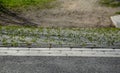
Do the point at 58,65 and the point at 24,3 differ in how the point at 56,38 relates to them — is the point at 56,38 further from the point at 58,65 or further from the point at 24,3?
the point at 24,3

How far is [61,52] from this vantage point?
22.2ft

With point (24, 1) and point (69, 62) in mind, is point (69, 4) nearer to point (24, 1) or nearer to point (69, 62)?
point (24, 1)

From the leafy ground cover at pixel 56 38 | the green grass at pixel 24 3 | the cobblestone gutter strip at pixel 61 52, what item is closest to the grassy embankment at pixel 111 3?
the green grass at pixel 24 3

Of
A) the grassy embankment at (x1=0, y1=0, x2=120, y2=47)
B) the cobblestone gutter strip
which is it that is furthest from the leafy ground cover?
the cobblestone gutter strip

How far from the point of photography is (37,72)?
578 cm

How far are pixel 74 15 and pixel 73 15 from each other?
0.07 metres

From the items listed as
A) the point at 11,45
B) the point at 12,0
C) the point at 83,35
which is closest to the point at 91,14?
the point at 12,0

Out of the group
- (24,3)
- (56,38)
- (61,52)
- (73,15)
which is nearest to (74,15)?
(73,15)

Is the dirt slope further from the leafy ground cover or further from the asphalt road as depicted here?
the asphalt road

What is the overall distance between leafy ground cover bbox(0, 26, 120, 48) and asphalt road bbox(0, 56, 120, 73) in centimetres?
77

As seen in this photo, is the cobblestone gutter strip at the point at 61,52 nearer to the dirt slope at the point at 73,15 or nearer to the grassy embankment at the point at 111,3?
the dirt slope at the point at 73,15

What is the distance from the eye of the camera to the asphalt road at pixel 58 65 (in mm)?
5898

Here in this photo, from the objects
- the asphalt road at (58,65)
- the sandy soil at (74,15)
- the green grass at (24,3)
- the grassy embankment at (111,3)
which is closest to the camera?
the asphalt road at (58,65)

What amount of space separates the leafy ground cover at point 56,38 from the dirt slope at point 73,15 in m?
4.32
